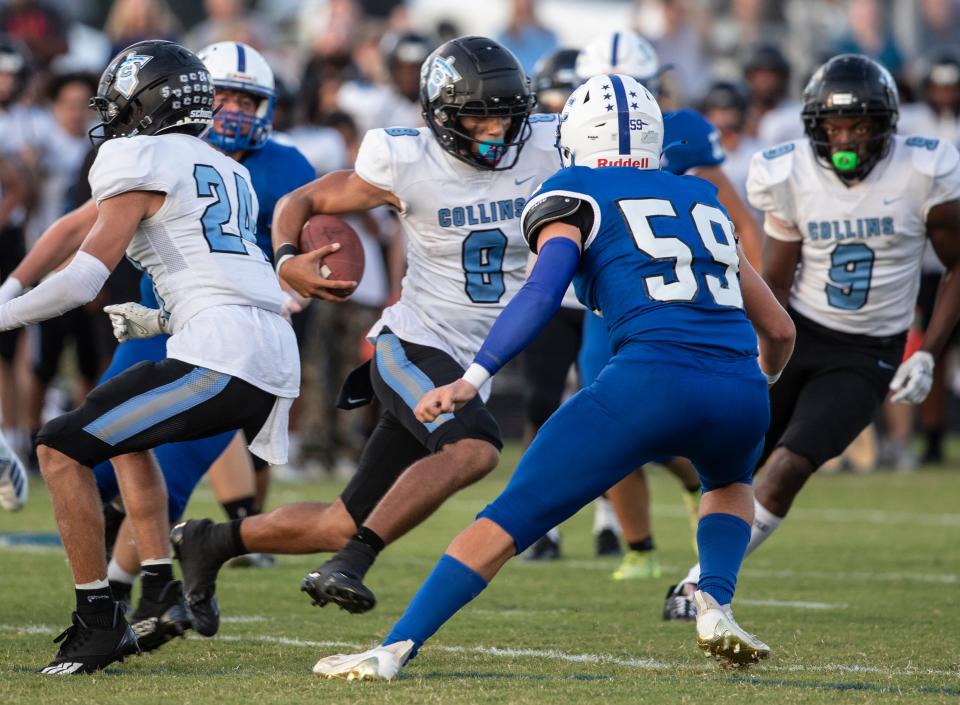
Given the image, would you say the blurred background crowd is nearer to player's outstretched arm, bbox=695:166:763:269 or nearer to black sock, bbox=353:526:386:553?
player's outstretched arm, bbox=695:166:763:269

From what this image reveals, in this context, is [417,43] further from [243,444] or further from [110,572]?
[110,572]

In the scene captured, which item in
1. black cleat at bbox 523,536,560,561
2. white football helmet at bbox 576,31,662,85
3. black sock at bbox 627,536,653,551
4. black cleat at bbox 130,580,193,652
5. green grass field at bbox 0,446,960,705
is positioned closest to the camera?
green grass field at bbox 0,446,960,705

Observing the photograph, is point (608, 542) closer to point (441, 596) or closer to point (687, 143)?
point (687, 143)

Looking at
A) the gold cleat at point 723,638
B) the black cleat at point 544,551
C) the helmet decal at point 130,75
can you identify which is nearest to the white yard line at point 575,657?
the gold cleat at point 723,638

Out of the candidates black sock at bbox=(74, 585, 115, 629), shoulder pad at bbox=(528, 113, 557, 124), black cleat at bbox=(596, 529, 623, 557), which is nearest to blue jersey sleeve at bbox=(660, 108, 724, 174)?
shoulder pad at bbox=(528, 113, 557, 124)

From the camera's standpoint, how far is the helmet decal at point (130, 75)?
192 inches

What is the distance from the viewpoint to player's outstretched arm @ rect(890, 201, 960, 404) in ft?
19.5

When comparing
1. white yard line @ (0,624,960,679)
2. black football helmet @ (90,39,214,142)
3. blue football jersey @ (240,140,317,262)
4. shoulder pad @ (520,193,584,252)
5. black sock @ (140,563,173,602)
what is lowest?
white yard line @ (0,624,960,679)

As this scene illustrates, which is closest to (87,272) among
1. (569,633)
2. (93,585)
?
(93,585)

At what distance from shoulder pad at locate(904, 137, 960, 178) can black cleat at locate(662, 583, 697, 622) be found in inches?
68.3

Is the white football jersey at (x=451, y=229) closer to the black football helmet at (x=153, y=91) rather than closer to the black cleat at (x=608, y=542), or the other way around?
the black football helmet at (x=153, y=91)

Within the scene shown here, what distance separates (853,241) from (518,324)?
93.1 inches

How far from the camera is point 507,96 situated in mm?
5250

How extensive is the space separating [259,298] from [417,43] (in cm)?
687
